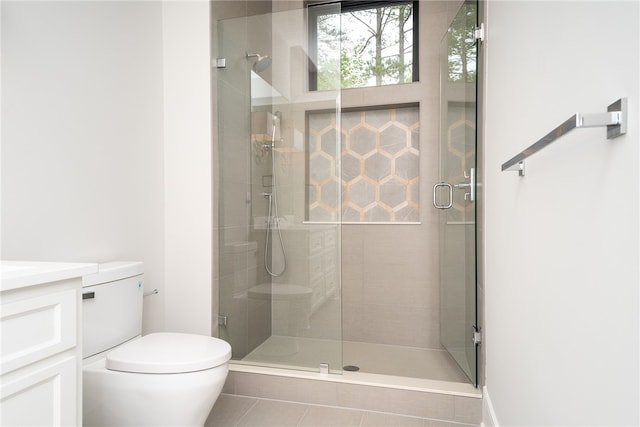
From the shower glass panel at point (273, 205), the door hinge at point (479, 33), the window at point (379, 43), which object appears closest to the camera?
the door hinge at point (479, 33)

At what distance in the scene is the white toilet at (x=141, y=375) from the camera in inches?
59.4

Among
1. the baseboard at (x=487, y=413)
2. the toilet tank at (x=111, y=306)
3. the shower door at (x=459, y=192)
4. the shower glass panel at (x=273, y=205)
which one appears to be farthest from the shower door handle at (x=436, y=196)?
the toilet tank at (x=111, y=306)

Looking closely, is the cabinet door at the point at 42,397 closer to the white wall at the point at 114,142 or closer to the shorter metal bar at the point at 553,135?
the white wall at the point at 114,142

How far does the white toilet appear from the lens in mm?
1508

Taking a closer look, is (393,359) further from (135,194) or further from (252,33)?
(252,33)

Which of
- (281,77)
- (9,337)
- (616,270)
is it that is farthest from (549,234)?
(281,77)

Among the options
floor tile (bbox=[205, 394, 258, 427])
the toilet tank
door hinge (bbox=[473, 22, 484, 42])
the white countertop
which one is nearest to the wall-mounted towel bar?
the white countertop

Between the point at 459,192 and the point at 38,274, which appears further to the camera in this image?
the point at 459,192

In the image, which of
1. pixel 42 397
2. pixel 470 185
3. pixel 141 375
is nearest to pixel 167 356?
pixel 141 375

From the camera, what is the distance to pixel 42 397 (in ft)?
3.26

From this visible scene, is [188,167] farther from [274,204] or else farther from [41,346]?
[41,346]

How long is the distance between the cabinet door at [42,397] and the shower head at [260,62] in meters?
1.77

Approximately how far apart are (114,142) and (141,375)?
1141mm

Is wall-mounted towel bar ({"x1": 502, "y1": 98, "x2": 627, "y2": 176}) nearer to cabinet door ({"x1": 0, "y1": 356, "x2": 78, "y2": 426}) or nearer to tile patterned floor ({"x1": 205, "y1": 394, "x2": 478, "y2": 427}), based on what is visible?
cabinet door ({"x1": 0, "y1": 356, "x2": 78, "y2": 426})
